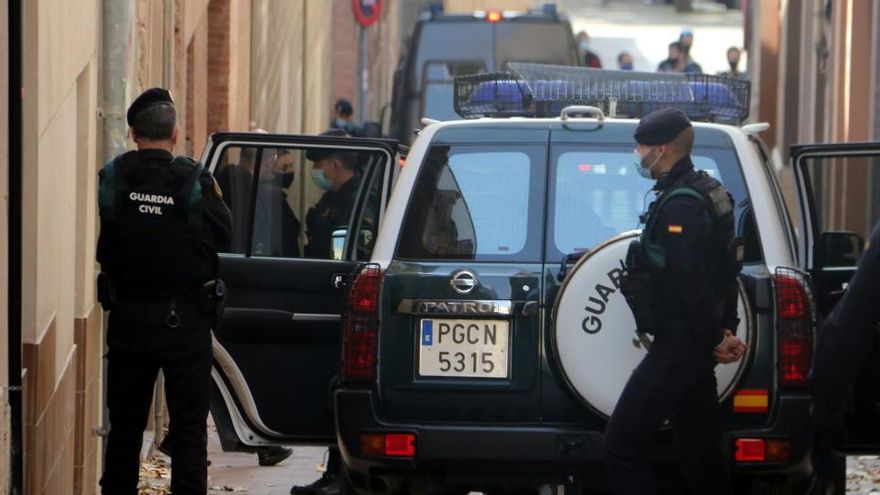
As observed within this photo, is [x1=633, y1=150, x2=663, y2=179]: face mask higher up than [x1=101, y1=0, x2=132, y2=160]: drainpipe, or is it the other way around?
[x1=101, y1=0, x2=132, y2=160]: drainpipe

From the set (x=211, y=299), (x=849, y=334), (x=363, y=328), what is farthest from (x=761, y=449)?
(x=211, y=299)

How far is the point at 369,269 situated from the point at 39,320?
122cm

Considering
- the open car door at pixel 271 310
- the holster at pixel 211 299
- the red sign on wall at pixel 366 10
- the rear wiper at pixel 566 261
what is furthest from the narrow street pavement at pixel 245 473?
the red sign on wall at pixel 366 10

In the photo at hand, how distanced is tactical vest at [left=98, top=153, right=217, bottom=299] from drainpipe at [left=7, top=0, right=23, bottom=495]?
1.42 feet

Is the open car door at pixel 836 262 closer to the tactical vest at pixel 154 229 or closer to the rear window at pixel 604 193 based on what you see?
the rear window at pixel 604 193

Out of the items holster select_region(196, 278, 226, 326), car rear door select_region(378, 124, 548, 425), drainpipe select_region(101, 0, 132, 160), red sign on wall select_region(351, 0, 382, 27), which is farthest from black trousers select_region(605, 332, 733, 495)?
red sign on wall select_region(351, 0, 382, 27)

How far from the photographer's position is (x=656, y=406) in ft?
23.6

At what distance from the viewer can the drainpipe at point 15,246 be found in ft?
23.4

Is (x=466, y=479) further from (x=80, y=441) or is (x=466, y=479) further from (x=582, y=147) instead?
(x=80, y=441)

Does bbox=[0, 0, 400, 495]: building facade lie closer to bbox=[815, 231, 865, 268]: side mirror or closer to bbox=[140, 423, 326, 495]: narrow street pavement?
bbox=[140, 423, 326, 495]: narrow street pavement

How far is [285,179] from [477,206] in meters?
1.59

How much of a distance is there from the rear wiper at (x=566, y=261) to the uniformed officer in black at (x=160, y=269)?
1.23m

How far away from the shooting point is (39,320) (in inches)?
300

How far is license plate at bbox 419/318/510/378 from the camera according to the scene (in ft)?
24.8
